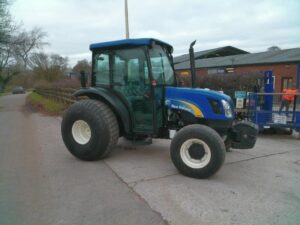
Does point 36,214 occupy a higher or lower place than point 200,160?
lower

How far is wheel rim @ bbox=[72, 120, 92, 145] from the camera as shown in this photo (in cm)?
521

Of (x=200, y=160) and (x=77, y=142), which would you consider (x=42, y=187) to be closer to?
(x=77, y=142)

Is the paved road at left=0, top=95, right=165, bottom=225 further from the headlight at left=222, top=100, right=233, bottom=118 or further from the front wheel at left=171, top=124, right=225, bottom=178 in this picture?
the headlight at left=222, top=100, right=233, bottom=118

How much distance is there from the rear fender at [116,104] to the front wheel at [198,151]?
1198 millimetres

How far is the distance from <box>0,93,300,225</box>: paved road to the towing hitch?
1.30ft

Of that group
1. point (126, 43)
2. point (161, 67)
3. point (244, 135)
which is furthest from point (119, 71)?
point (244, 135)

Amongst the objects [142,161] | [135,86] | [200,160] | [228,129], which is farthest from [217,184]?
[135,86]

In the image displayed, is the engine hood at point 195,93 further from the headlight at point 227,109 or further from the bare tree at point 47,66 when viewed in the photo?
the bare tree at point 47,66

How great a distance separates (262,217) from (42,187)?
2.96 m

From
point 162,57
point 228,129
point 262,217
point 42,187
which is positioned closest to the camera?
point 262,217

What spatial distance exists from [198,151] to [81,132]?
7.96 feet

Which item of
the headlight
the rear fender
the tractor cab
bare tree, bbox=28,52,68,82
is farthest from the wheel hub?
bare tree, bbox=28,52,68,82

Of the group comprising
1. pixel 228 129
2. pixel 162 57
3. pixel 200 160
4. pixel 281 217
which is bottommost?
pixel 281 217

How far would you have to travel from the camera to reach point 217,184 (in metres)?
3.95
